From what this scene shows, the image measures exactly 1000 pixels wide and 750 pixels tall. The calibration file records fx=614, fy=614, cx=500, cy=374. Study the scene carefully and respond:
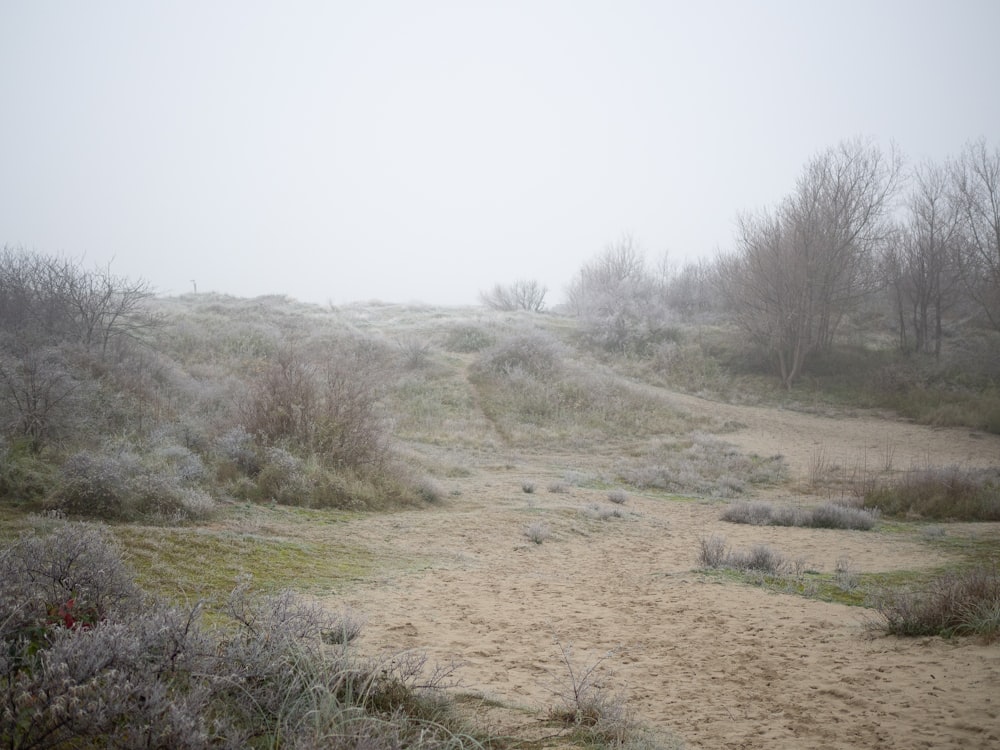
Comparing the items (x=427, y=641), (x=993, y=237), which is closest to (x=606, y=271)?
(x=993, y=237)

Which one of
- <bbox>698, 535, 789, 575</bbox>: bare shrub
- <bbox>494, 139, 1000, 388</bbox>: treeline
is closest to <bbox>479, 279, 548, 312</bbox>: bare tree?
<bbox>494, 139, 1000, 388</bbox>: treeline

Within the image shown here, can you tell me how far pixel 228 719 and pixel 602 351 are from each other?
37194 mm

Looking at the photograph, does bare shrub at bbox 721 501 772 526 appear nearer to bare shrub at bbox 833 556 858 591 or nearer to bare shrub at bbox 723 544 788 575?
bare shrub at bbox 833 556 858 591

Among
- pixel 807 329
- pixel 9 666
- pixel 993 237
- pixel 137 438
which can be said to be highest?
pixel 993 237

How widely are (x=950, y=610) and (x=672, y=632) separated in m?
2.19

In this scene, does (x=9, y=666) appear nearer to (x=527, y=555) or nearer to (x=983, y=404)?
(x=527, y=555)

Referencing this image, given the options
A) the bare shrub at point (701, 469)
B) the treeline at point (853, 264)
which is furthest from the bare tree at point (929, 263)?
the bare shrub at point (701, 469)

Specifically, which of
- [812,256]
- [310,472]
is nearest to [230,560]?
[310,472]

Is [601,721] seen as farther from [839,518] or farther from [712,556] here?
[839,518]

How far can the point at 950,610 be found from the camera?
4906 mm

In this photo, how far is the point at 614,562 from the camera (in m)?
8.84

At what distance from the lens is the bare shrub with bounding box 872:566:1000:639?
4.74m

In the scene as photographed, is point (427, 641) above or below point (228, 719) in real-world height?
below

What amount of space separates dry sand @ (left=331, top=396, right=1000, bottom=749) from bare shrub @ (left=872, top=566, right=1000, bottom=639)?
0.22 m
